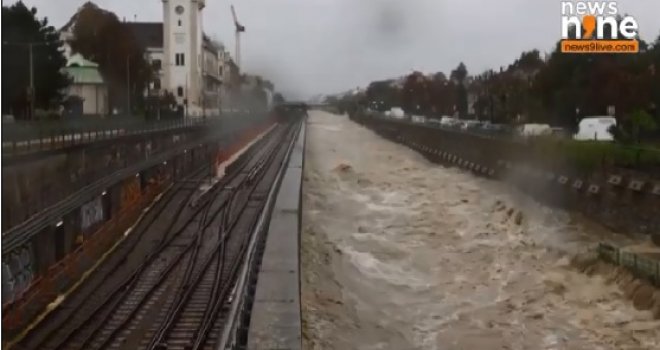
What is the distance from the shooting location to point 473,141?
14.7 m

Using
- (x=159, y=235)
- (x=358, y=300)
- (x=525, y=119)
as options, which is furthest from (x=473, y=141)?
(x=358, y=300)

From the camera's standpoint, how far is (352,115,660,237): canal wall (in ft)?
22.8

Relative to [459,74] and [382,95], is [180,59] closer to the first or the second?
[459,74]

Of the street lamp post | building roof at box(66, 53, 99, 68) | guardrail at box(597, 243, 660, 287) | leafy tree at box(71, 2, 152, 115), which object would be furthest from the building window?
guardrail at box(597, 243, 660, 287)

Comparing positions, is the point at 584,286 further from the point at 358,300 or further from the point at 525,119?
the point at 525,119

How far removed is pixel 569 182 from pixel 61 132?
17.1 feet

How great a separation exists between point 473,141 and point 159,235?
30.3ft

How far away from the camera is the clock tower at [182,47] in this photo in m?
18.5

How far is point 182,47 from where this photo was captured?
19062 millimetres

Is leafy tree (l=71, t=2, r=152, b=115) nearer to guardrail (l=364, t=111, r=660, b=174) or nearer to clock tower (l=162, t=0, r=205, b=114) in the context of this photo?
clock tower (l=162, t=0, r=205, b=114)

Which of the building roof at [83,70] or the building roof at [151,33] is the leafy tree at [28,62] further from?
the building roof at [151,33]

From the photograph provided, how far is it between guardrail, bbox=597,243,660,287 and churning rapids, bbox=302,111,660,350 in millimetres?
199

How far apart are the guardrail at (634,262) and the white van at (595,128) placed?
5.04 meters

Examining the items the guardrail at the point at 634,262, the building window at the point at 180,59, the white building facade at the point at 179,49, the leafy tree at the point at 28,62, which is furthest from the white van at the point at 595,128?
the building window at the point at 180,59
